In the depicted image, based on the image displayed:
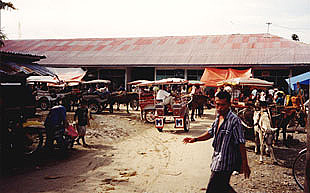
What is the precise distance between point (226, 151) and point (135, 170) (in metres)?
3.46

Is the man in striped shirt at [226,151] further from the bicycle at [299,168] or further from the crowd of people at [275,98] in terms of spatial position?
the crowd of people at [275,98]

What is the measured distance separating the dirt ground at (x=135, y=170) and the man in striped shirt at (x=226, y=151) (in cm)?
184

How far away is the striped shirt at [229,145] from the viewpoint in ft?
11.7

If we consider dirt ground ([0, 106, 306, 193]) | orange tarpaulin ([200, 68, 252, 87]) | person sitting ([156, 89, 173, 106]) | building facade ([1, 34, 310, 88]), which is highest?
building facade ([1, 34, 310, 88])

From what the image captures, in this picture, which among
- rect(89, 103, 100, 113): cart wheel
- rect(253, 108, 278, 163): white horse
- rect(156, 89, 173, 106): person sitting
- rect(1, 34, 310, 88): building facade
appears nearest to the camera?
rect(253, 108, 278, 163): white horse

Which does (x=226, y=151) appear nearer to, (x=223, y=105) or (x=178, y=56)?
(x=223, y=105)

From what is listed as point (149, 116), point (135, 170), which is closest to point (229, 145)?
point (135, 170)

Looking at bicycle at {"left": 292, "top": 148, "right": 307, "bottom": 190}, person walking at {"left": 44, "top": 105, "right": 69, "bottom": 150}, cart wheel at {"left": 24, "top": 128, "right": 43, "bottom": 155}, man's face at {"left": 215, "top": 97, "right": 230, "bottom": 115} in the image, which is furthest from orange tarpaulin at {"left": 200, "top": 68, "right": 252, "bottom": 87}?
man's face at {"left": 215, "top": 97, "right": 230, "bottom": 115}

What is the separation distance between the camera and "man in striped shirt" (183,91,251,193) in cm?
355

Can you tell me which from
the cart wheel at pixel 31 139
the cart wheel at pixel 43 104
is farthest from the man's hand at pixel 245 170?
the cart wheel at pixel 43 104

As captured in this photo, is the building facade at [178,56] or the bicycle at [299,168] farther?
the building facade at [178,56]

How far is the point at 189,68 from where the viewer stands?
2456cm

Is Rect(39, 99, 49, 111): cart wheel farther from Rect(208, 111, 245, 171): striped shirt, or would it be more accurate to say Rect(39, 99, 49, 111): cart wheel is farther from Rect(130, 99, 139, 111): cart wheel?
Rect(208, 111, 245, 171): striped shirt

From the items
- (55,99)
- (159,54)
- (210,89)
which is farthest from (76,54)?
(210,89)
